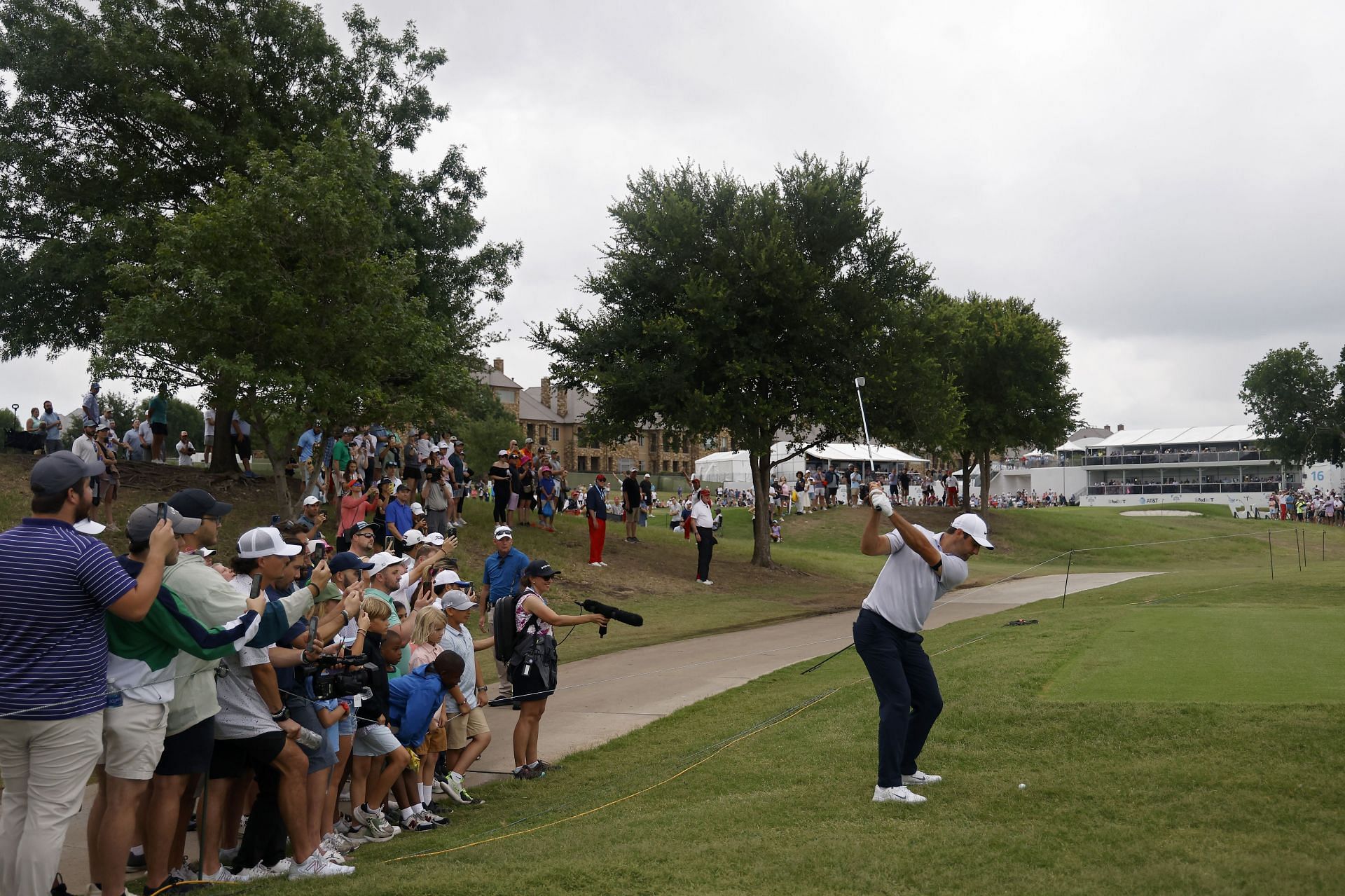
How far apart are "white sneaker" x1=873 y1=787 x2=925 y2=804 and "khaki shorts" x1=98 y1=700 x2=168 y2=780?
4.66 metres

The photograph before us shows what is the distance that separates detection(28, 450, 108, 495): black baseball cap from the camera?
5.14 m

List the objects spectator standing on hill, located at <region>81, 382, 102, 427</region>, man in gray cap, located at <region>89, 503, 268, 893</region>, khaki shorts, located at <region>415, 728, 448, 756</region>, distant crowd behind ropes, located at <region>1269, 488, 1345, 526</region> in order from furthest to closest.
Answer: distant crowd behind ropes, located at <region>1269, 488, 1345, 526</region>
spectator standing on hill, located at <region>81, 382, 102, 427</region>
khaki shorts, located at <region>415, 728, 448, 756</region>
man in gray cap, located at <region>89, 503, 268, 893</region>

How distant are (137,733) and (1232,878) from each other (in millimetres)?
5913

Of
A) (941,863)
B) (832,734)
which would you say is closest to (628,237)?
(832,734)

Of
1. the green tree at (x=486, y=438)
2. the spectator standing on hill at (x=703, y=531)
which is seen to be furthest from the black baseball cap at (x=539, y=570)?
the green tree at (x=486, y=438)

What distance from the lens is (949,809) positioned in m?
7.49

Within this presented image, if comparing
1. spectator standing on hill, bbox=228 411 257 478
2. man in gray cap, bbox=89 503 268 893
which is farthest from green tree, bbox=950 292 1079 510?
man in gray cap, bbox=89 503 268 893

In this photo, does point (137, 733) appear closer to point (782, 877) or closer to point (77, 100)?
point (782, 877)

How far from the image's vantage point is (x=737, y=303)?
31.5 meters

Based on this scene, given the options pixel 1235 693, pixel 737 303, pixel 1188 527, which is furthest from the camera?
pixel 1188 527

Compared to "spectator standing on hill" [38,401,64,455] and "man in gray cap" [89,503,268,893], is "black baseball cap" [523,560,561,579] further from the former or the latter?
"spectator standing on hill" [38,401,64,455]

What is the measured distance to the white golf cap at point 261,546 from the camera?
21.7 ft

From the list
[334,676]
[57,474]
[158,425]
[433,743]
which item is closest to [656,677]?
[433,743]

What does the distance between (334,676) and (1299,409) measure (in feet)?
319
